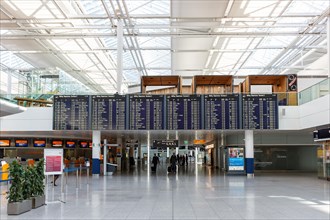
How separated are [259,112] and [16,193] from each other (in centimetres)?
1586

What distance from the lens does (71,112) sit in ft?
75.4

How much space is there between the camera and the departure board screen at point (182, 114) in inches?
894

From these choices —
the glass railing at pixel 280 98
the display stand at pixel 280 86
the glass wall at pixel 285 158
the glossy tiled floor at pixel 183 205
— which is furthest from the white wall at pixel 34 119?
the glass wall at pixel 285 158

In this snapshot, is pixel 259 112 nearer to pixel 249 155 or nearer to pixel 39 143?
pixel 249 155

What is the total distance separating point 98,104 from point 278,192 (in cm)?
1190

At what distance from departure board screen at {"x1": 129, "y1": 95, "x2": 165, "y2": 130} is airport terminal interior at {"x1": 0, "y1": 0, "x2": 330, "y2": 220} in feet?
0.19

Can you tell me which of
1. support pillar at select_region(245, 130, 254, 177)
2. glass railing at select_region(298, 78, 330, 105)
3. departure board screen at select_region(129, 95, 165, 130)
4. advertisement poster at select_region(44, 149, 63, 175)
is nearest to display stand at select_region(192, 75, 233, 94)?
support pillar at select_region(245, 130, 254, 177)

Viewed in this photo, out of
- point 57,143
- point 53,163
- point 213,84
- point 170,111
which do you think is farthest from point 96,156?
point 57,143

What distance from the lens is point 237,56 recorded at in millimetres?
35812

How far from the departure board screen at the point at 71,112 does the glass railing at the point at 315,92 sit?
41.1ft

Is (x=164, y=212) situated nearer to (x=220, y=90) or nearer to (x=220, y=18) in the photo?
(x=220, y=18)

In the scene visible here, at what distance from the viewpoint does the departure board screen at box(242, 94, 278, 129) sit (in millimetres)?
22797

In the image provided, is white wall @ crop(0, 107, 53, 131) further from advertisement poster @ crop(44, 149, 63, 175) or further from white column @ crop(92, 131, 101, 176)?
advertisement poster @ crop(44, 149, 63, 175)

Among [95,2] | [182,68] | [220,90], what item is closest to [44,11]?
[95,2]
